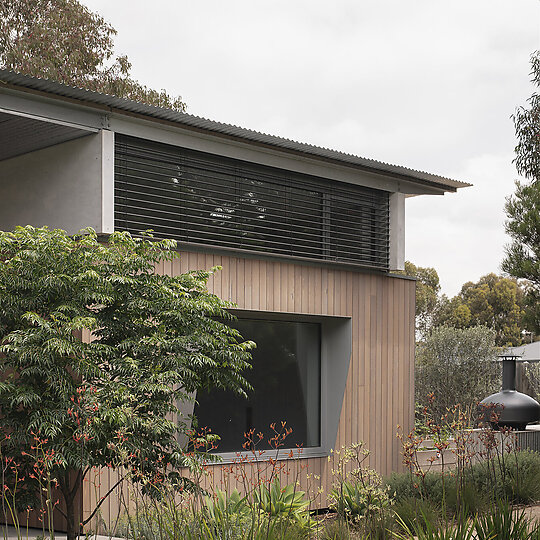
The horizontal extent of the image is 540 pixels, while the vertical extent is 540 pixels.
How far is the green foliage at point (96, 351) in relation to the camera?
273 inches

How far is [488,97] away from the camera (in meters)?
23.7

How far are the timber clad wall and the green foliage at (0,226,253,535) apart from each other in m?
1.89

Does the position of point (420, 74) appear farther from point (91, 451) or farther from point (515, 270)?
point (91, 451)

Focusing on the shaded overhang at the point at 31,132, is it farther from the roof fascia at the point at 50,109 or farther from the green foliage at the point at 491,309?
the green foliage at the point at 491,309

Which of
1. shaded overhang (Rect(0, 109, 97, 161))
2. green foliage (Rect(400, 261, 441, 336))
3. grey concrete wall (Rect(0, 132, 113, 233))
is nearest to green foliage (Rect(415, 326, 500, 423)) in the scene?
grey concrete wall (Rect(0, 132, 113, 233))

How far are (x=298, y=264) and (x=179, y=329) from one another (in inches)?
Answer: 127

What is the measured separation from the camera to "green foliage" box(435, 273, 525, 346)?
42594 millimetres

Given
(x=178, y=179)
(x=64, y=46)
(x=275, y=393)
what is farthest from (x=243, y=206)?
(x=64, y=46)

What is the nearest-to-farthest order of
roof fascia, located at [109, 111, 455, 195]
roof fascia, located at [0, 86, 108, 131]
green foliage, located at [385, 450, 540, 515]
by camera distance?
roof fascia, located at [0, 86, 108, 131], roof fascia, located at [109, 111, 455, 195], green foliage, located at [385, 450, 540, 515]

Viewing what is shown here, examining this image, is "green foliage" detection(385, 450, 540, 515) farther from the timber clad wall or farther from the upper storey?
the upper storey

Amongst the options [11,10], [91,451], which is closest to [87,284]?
[91,451]

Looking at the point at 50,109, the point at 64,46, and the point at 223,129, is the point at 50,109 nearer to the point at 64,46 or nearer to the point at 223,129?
the point at 223,129

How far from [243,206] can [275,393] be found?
92.3 inches

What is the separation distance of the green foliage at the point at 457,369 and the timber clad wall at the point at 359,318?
8.90m
